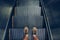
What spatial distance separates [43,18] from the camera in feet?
15.9

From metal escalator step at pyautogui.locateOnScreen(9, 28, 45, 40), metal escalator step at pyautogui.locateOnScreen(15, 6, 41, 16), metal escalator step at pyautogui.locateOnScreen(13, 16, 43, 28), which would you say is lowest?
metal escalator step at pyautogui.locateOnScreen(9, 28, 45, 40)

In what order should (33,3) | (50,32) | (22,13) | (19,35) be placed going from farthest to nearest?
(33,3)
(22,13)
(19,35)
(50,32)

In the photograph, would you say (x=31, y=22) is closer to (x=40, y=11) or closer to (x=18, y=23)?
(x=18, y=23)

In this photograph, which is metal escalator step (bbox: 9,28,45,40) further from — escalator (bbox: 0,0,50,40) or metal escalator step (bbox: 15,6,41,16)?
metal escalator step (bbox: 15,6,41,16)

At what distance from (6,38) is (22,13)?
55.7 inches

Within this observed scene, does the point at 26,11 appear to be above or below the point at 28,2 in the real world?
below

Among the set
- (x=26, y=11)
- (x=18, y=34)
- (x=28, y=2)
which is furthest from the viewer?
(x=28, y=2)

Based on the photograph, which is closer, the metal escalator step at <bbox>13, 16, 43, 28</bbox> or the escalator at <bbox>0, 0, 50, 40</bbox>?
the escalator at <bbox>0, 0, 50, 40</bbox>

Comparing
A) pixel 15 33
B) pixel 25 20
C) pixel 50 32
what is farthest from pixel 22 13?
pixel 50 32

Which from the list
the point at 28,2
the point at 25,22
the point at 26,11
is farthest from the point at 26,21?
the point at 28,2

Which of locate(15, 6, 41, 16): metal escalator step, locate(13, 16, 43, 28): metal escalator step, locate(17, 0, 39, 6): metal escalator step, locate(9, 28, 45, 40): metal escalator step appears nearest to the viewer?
locate(9, 28, 45, 40): metal escalator step

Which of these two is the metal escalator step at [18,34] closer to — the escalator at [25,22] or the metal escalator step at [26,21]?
the escalator at [25,22]

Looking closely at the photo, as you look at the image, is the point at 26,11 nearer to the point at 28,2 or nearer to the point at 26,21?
the point at 26,21

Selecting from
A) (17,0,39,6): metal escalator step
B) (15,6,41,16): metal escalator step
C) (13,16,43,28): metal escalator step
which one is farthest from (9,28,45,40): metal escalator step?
(17,0,39,6): metal escalator step
